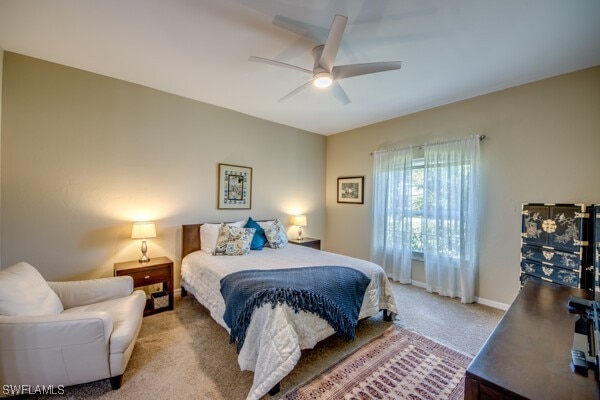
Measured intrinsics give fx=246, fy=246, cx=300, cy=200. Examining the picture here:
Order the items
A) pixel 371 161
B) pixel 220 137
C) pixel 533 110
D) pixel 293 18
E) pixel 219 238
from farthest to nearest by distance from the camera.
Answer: pixel 371 161
pixel 220 137
pixel 219 238
pixel 533 110
pixel 293 18

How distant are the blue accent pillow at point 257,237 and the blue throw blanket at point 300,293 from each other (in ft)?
3.70

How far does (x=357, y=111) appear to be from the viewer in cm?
394

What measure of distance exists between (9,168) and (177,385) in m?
2.68

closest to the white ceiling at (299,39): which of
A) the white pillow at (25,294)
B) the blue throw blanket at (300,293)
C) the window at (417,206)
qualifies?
the window at (417,206)

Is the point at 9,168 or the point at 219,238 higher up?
the point at 9,168

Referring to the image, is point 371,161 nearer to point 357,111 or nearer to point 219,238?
point 357,111

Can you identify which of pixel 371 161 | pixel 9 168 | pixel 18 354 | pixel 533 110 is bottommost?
pixel 18 354

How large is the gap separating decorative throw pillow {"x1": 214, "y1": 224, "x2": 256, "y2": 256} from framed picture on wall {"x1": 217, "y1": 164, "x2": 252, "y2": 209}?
64cm

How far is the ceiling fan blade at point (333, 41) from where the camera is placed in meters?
1.66

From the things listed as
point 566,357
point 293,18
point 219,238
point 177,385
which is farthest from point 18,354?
point 293,18

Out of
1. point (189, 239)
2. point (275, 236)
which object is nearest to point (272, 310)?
point (275, 236)

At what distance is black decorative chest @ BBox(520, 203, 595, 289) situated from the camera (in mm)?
2320

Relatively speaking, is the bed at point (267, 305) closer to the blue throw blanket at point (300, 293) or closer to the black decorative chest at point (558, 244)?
the blue throw blanket at point (300, 293)

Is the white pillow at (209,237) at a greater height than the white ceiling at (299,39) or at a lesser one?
lesser
